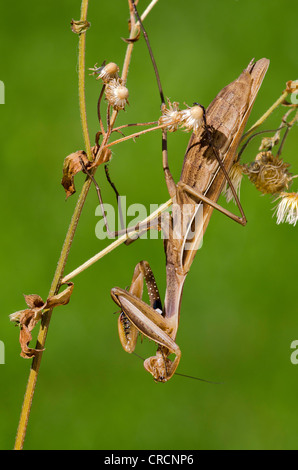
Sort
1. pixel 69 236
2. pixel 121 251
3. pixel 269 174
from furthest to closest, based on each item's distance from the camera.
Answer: pixel 121 251, pixel 269 174, pixel 69 236

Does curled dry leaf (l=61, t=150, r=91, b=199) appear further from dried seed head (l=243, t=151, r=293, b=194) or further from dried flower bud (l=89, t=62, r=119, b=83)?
dried seed head (l=243, t=151, r=293, b=194)

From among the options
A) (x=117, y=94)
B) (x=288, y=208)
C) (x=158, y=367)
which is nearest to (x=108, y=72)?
(x=117, y=94)

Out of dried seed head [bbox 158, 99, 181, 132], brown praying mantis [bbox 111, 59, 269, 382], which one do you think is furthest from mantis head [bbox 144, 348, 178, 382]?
dried seed head [bbox 158, 99, 181, 132]

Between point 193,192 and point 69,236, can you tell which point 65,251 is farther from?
point 193,192

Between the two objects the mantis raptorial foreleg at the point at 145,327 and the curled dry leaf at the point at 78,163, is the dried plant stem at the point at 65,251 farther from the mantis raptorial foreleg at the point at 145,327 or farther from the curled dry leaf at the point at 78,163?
the mantis raptorial foreleg at the point at 145,327

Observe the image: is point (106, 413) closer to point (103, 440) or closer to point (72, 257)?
point (103, 440)

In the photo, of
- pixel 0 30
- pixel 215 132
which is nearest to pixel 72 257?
pixel 0 30
